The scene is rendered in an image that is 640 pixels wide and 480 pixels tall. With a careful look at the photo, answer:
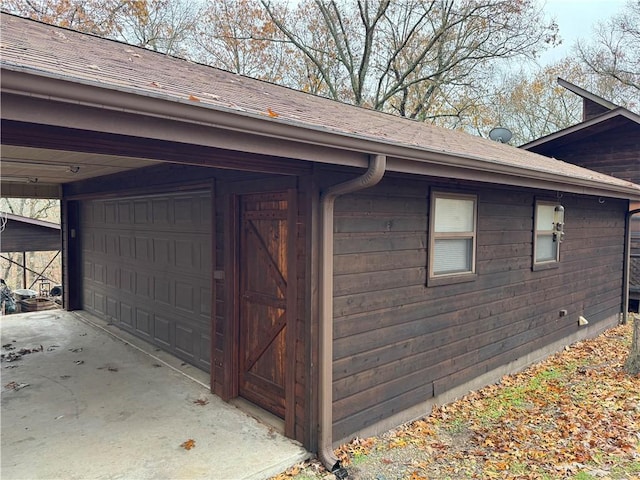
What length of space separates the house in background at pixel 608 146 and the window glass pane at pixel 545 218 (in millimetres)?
4669

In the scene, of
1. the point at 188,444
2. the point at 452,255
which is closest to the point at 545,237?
the point at 452,255

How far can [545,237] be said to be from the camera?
605 centimetres

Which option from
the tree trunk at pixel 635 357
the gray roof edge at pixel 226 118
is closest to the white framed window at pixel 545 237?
the tree trunk at pixel 635 357

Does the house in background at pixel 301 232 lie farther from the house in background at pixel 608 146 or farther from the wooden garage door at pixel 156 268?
the house in background at pixel 608 146

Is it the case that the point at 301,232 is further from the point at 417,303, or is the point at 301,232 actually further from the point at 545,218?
the point at 545,218

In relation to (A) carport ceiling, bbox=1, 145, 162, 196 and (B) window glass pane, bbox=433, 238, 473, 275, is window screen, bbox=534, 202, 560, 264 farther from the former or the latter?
(A) carport ceiling, bbox=1, 145, 162, 196

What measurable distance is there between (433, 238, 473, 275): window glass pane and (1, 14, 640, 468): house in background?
0.8 inches

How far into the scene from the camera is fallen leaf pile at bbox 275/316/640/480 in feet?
10.7

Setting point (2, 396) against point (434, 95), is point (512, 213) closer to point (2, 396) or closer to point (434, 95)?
point (2, 396)

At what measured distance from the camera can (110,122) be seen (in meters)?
1.96

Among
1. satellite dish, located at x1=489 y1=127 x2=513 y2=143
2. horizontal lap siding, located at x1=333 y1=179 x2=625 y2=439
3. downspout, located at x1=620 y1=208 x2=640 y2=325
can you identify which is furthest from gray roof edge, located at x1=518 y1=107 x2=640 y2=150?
horizontal lap siding, located at x1=333 y1=179 x2=625 y2=439

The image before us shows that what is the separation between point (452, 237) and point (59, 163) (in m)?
4.53

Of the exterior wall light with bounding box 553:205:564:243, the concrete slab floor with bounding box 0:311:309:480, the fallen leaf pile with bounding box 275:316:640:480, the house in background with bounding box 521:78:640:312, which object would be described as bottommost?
the fallen leaf pile with bounding box 275:316:640:480

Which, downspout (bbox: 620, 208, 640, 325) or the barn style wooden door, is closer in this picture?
the barn style wooden door
